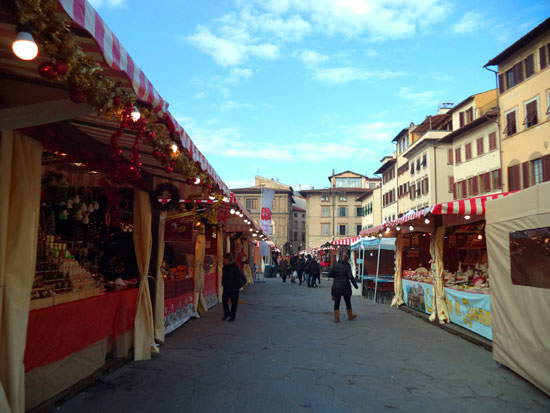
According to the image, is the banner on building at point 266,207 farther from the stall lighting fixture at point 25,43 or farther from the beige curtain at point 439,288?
the stall lighting fixture at point 25,43

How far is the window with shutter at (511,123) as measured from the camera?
27.5 meters

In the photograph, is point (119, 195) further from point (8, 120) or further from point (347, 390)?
point (347, 390)

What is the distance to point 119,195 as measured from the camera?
8461 mm

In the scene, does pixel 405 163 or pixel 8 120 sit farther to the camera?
pixel 405 163

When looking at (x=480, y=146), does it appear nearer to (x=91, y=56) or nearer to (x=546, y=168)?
(x=546, y=168)

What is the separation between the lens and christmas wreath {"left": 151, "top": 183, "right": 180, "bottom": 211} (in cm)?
891

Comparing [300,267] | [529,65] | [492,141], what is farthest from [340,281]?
[492,141]

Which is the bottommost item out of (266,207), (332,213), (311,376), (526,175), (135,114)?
(311,376)

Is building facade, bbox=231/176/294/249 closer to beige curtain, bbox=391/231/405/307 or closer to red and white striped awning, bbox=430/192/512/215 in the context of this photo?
beige curtain, bbox=391/231/405/307

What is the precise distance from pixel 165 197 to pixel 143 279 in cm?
175

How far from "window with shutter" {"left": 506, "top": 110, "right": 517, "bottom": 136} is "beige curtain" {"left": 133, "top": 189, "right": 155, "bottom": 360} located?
24.8 metres

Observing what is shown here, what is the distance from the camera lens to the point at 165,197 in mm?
9172

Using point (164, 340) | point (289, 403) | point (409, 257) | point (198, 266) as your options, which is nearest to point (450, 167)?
point (409, 257)

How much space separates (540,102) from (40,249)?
2528cm
